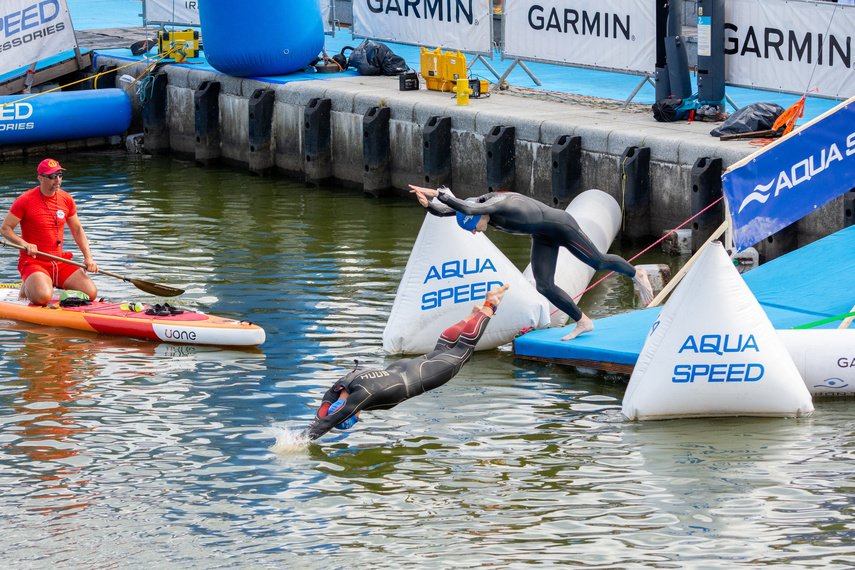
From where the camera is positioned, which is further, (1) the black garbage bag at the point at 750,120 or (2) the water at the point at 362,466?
(1) the black garbage bag at the point at 750,120

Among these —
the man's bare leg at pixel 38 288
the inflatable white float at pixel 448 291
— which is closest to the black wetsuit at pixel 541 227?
the inflatable white float at pixel 448 291

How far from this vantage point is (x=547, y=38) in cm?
1750

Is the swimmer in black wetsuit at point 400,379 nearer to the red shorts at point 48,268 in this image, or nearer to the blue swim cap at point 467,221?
the blue swim cap at point 467,221

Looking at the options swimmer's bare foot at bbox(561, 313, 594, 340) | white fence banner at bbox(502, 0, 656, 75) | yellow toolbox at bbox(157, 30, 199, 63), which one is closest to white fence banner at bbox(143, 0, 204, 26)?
yellow toolbox at bbox(157, 30, 199, 63)

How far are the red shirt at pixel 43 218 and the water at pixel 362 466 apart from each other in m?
0.84

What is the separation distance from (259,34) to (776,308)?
36.0 ft

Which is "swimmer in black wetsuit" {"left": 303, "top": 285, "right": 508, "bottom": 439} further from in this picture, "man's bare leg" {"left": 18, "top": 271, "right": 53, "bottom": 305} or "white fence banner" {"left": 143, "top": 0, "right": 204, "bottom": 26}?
"white fence banner" {"left": 143, "top": 0, "right": 204, "bottom": 26}

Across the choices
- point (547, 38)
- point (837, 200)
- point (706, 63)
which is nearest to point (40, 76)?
point (547, 38)

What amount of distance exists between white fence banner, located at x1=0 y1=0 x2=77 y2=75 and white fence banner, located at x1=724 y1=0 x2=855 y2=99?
12.2 m

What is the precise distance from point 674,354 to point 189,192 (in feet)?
35.6

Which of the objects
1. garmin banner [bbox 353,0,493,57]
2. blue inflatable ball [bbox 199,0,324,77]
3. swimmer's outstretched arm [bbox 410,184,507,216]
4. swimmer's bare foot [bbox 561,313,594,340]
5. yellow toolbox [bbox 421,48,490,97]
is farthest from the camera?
blue inflatable ball [bbox 199,0,324,77]

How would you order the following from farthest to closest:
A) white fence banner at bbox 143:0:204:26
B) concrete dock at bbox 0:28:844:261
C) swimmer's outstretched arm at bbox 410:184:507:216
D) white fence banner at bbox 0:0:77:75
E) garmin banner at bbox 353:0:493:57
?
white fence banner at bbox 143:0:204:26
white fence banner at bbox 0:0:77:75
garmin banner at bbox 353:0:493:57
concrete dock at bbox 0:28:844:261
swimmer's outstretched arm at bbox 410:184:507:216

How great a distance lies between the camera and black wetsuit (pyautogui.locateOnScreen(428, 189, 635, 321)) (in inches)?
380

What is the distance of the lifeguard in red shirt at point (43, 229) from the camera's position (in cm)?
1137
